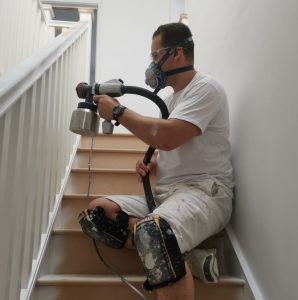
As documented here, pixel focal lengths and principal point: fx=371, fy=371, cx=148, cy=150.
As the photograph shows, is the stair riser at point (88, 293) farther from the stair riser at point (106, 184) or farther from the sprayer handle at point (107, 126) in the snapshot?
the stair riser at point (106, 184)

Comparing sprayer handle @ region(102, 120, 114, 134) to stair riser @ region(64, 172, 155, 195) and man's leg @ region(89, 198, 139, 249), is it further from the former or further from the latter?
stair riser @ region(64, 172, 155, 195)

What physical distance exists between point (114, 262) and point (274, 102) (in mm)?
884

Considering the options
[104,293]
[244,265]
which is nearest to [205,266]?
[244,265]

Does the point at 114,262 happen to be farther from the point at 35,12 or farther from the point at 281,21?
the point at 35,12

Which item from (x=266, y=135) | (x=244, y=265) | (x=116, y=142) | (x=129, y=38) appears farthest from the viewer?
(x=129, y=38)

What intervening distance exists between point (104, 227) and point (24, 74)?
641mm

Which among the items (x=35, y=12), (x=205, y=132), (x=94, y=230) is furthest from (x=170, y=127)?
(x=35, y=12)

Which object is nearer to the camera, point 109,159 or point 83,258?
point 83,258

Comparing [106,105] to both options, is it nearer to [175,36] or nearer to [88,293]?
[175,36]

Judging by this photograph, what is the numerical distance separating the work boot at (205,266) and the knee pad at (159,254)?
6.9 inches

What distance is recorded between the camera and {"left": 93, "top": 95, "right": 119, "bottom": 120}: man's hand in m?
1.42

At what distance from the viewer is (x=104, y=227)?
140 centimetres

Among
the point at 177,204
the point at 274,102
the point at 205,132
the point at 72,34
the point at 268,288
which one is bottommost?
the point at 268,288

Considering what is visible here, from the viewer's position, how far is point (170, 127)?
1.33m
